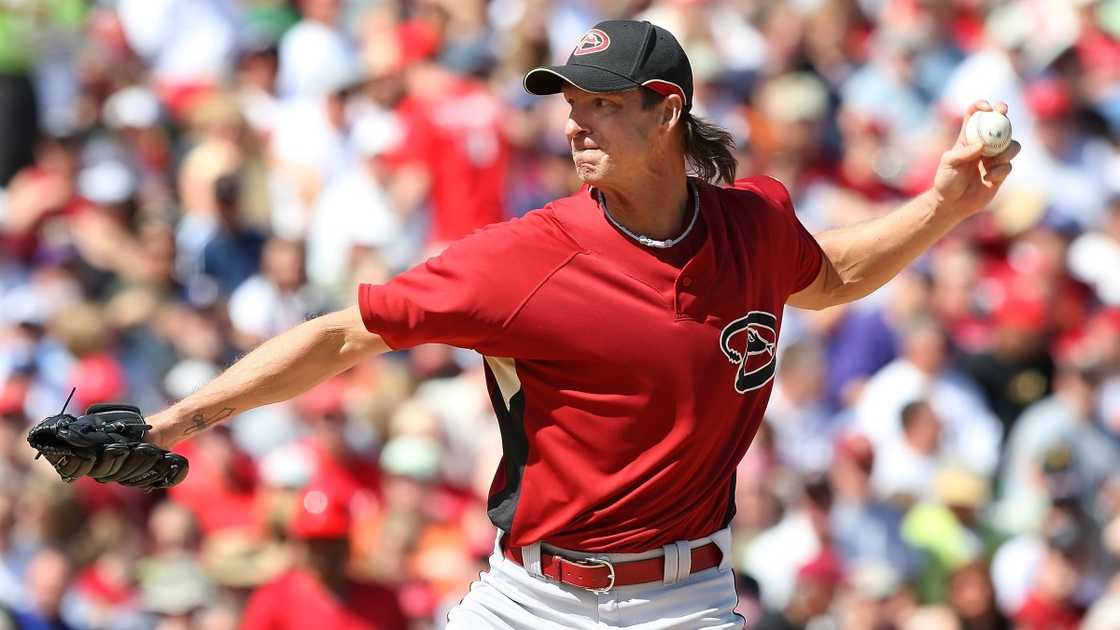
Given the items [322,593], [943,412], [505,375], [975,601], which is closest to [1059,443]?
[943,412]

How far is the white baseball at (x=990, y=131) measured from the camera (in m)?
5.36

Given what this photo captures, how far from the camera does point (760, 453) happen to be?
9133 millimetres

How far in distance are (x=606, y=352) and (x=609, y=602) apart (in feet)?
2.14

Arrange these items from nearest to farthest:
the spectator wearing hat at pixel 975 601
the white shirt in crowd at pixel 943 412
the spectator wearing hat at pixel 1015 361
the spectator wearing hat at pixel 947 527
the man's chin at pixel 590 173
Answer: the man's chin at pixel 590 173
the spectator wearing hat at pixel 975 601
the spectator wearing hat at pixel 947 527
the white shirt in crowd at pixel 943 412
the spectator wearing hat at pixel 1015 361

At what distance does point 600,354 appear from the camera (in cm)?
492

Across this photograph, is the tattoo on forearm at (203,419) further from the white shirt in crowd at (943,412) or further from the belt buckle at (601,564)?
the white shirt in crowd at (943,412)

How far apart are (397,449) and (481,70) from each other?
302cm

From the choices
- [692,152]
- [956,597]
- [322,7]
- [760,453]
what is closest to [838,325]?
[760,453]

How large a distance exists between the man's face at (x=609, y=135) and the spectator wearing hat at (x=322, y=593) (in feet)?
11.1

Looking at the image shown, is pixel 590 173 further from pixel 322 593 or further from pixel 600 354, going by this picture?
pixel 322 593

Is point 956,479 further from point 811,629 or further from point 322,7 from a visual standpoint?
point 322,7

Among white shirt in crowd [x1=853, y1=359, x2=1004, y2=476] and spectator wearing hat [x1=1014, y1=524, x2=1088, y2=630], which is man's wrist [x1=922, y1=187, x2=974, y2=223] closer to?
spectator wearing hat [x1=1014, y1=524, x2=1088, y2=630]

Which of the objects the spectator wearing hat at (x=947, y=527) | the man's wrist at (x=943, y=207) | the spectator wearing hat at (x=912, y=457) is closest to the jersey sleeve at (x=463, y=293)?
the man's wrist at (x=943, y=207)

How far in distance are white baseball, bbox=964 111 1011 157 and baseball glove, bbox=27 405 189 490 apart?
2.30 m
